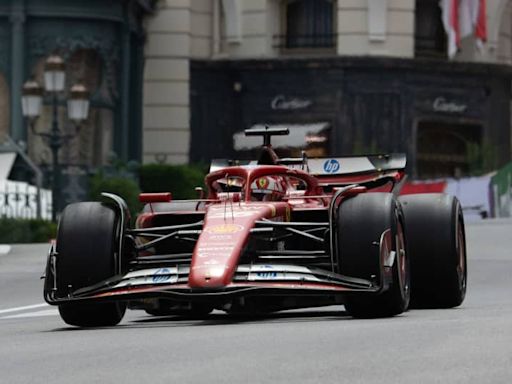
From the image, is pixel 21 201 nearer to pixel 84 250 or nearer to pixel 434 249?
pixel 434 249

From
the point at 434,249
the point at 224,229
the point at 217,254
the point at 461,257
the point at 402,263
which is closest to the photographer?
the point at 217,254

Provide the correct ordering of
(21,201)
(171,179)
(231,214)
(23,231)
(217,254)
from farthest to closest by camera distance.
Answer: (171,179) → (21,201) → (23,231) → (231,214) → (217,254)

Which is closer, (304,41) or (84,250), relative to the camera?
(84,250)

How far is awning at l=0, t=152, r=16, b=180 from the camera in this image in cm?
3898

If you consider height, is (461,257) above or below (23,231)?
above

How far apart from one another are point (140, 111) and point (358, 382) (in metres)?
38.4

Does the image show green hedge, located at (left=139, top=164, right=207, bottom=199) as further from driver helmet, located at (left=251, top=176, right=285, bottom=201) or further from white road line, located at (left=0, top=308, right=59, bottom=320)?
driver helmet, located at (left=251, top=176, right=285, bottom=201)

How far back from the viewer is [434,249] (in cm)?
1495

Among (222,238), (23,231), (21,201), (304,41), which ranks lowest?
(23,231)

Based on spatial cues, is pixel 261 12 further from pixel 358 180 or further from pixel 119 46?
pixel 358 180

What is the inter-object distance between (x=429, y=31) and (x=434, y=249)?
34.9m

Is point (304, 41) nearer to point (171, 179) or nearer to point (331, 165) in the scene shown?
point (171, 179)

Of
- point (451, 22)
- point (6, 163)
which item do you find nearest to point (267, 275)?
point (6, 163)

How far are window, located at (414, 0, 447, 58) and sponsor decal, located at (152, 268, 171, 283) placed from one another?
118 feet
